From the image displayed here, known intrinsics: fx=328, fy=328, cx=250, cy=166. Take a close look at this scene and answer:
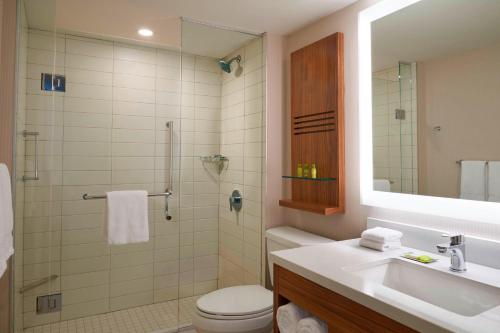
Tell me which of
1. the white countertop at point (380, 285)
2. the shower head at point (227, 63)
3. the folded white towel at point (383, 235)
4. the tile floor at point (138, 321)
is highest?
the shower head at point (227, 63)

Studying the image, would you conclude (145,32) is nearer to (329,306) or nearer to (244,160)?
(244,160)

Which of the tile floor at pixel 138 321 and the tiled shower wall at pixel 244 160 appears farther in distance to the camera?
the tiled shower wall at pixel 244 160

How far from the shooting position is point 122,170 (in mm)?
2516

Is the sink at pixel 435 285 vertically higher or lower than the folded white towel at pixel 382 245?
lower

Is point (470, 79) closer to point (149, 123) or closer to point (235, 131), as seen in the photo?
point (235, 131)

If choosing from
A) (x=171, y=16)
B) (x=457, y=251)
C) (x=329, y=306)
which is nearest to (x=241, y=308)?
(x=329, y=306)

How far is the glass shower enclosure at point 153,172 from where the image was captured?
7.57 feet

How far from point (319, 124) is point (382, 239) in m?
0.90

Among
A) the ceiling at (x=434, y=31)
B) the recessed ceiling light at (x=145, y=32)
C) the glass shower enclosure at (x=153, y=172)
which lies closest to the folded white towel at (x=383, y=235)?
the ceiling at (x=434, y=31)

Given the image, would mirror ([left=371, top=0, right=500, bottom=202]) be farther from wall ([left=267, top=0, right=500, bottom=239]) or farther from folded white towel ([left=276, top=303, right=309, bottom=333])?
folded white towel ([left=276, top=303, right=309, bottom=333])

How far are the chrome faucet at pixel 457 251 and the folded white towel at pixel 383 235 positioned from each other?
0.97 ft

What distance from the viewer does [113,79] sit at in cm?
250

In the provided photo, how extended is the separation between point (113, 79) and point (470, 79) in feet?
7.55

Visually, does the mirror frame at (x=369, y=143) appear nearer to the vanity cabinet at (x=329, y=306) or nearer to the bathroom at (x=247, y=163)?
the bathroom at (x=247, y=163)
